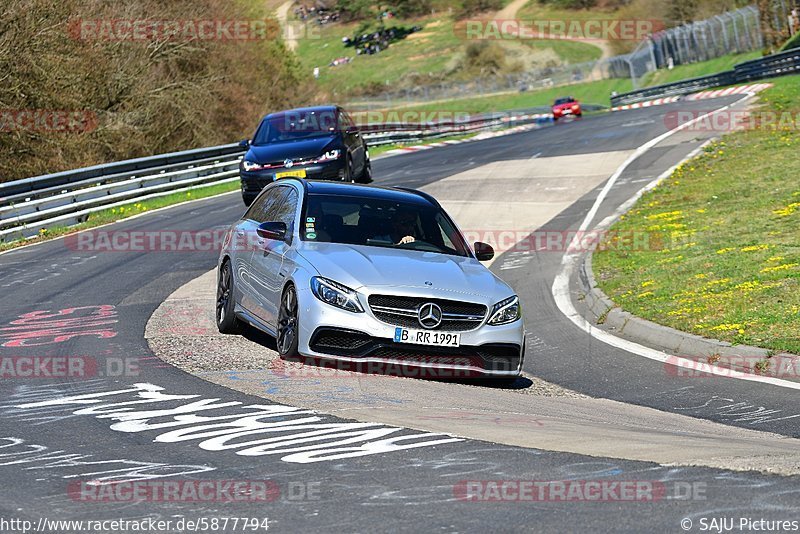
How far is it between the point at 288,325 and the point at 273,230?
48.1 inches

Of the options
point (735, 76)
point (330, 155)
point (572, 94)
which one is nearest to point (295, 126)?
point (330, 155)

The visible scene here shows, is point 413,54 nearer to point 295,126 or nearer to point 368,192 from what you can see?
point 295,126

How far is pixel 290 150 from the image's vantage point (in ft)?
72.5

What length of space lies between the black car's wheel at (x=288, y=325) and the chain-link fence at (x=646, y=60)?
62396 millimetres

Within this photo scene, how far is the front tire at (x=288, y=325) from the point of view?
9992 millimetres

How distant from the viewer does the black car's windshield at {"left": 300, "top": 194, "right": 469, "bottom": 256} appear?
36.1ft

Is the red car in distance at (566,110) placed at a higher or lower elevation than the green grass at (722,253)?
lower

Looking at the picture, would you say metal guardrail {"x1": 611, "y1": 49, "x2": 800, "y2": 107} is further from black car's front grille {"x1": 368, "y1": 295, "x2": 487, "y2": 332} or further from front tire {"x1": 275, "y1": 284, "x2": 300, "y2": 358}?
front tire {"x1": 275, "y1": 284, "x2": 300, "y2": 358}

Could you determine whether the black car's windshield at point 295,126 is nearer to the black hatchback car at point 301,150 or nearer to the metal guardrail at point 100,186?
the black hatchback car at point 301,150

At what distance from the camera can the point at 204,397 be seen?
8680mm

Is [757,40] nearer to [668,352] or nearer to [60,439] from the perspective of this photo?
[668,352]

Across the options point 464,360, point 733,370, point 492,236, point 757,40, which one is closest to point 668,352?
point 733,370

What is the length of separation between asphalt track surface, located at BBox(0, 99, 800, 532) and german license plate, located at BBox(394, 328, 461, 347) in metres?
1.25

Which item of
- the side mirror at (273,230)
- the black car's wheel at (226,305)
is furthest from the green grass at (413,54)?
the side mirror at (273,230)
